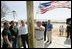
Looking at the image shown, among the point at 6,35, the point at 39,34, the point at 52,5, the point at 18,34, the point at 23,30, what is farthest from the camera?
the point at 52,5

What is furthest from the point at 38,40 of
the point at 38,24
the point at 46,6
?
the point at 46,6

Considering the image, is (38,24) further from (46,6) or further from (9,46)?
(46,6)

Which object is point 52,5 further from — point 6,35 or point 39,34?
point 6,35

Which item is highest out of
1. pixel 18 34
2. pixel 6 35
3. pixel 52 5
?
pixel 52 5

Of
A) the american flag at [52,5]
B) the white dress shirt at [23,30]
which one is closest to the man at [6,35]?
the white dress shirt at [23,30]

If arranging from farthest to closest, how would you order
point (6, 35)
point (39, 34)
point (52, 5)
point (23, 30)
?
point (52, 5)
point (23, 30)
point (39, 34)
point (6, 35)

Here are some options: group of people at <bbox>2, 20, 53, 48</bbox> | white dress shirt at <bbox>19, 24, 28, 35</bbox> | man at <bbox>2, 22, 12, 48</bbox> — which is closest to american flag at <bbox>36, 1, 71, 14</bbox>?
white dress shirt at <bbox>19, 24, 28, 35</bbox>

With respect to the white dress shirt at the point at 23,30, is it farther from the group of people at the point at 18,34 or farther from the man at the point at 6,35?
the man at the point at 6,35

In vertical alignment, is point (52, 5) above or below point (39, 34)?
above

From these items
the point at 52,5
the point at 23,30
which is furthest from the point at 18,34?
the point at 52,5

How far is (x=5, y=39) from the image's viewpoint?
12.7ft

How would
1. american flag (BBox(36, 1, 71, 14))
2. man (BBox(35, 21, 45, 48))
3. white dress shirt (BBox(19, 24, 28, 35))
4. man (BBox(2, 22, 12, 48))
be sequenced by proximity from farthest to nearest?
american flag (BBox(36, 1, 71, 14)), white dress shirt (BBox(19, 24, 28, 35)), man (BBox(35, 21, 45, 48)), man (BBox(2, 22, 12, 48))

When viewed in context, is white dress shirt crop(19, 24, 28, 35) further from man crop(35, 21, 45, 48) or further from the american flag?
the american flag

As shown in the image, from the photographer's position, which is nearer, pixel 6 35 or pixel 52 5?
pixel 6 35
